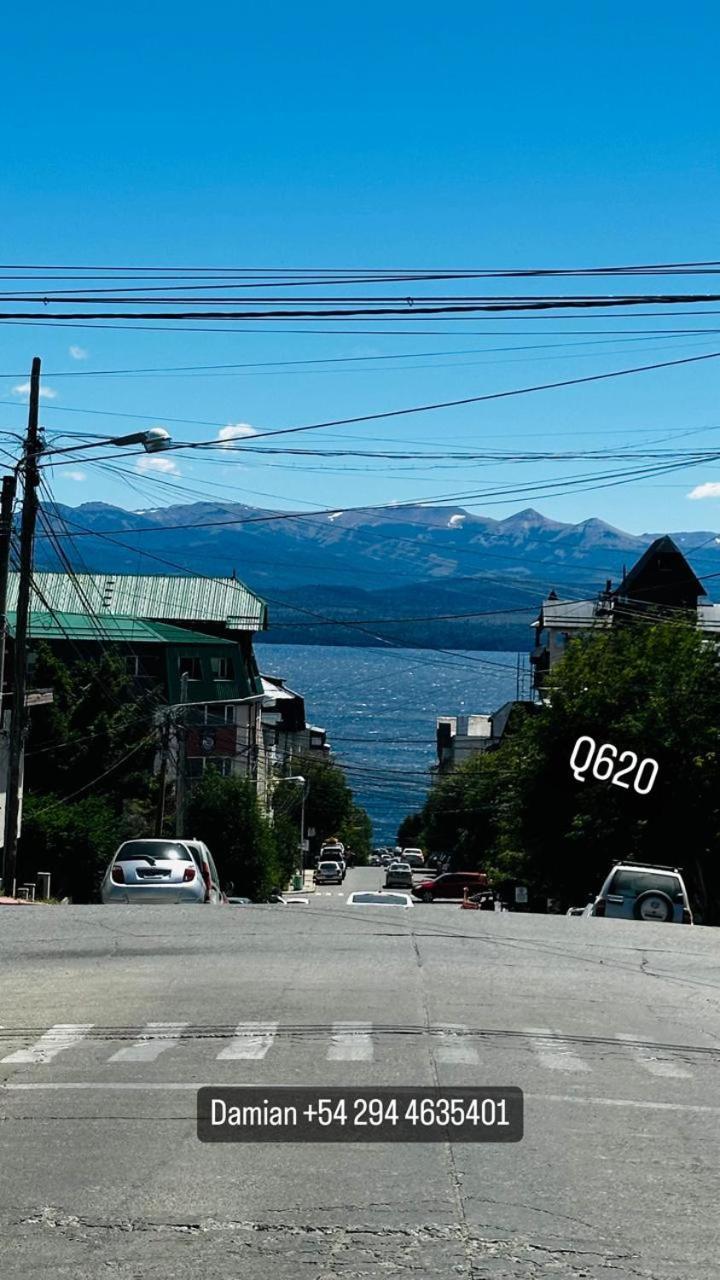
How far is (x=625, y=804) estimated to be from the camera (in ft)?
141

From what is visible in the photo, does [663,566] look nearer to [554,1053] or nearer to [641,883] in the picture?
[641,883]

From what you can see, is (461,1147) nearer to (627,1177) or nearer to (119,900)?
(627,1177)

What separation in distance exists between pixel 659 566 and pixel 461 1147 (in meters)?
92.5

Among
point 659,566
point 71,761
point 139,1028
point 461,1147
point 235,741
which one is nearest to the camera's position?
point 461,1147

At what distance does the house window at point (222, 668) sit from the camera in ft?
244

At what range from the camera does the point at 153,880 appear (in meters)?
24.8

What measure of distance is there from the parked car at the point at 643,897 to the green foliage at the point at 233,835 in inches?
1141

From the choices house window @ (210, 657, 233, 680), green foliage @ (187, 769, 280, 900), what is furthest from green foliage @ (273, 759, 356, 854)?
green foliage @ (187, 769, 280, 900)

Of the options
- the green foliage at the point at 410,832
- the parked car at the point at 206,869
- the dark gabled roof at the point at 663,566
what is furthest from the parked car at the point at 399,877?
the green foliage at the point at 410,832

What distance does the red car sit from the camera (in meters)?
67.6

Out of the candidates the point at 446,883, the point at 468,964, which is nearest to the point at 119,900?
the point at 468,964

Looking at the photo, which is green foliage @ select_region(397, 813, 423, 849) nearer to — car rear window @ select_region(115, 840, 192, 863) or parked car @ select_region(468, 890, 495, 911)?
parked car @ select_region(468, 890, 495, 911)

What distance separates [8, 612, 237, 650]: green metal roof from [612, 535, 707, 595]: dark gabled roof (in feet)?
116

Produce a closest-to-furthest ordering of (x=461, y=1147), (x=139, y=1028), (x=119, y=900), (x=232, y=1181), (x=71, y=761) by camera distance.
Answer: (x=232, y=1181) < (x=461, y=1147) < (x=139, y=1028) < (x=119, y=900) < (x=71, y=761)
